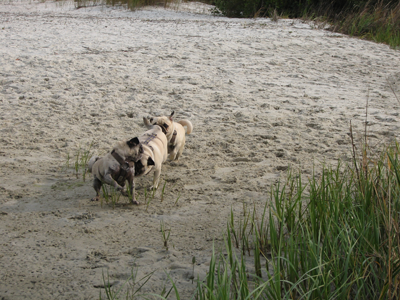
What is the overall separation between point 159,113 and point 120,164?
2.54 m

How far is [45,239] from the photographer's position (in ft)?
10.6

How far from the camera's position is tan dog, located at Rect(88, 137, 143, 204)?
12.3 feet

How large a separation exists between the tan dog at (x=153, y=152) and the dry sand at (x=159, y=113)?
0.86 ft

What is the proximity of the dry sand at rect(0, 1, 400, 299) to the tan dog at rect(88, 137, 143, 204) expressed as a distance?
25 cm

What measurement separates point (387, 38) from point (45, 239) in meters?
10.1

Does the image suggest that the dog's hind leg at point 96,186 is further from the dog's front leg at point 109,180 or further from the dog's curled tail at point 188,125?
the dog's curled tail at point 188,125

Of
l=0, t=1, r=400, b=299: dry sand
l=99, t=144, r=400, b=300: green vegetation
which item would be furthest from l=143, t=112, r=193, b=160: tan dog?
l=99, t=144, r=400, b=300: green vegetation

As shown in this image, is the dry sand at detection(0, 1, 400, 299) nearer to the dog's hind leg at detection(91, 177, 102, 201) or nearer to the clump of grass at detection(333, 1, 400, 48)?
the dog's hind leg at detection(91, 177, 102, 201)

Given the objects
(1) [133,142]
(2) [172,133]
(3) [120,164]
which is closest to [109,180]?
(3) [120,164]

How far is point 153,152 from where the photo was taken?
13.4 feet

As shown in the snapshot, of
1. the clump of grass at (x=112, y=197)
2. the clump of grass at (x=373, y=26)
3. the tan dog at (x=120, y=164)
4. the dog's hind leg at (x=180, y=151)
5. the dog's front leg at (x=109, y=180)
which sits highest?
the clump of grass at (x=373, y=26)

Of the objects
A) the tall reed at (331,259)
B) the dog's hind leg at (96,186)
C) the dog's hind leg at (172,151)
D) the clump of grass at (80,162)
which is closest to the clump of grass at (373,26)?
the dog's hind leg at (172,151)

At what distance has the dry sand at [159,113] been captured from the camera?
3.06m

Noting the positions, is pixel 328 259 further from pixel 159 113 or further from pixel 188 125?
pixel 159 113
